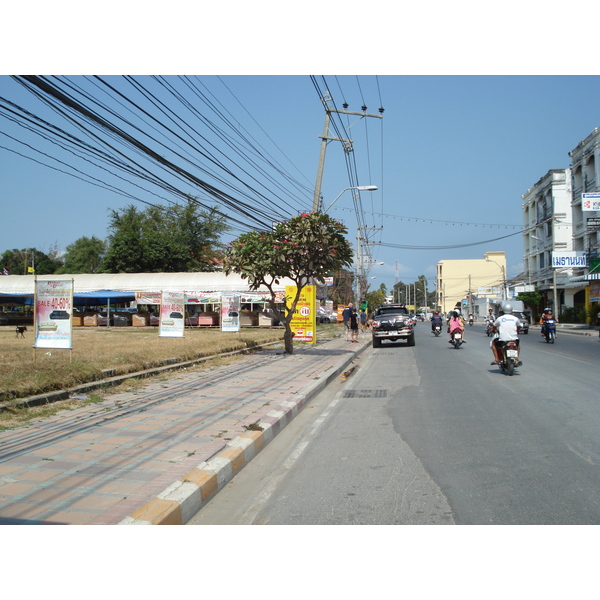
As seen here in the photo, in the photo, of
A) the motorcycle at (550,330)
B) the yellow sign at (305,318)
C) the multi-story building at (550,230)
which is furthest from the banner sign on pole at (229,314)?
the multi-story building at (550,230)

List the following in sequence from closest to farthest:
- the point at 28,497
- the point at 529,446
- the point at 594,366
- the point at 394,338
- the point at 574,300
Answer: the point at 28,497 < the point at 529,446 < the point at 594,366 < the point at 394,338 < the point at 574,300

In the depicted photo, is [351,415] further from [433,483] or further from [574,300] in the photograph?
[574,300]

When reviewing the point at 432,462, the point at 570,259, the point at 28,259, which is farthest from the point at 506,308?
the point at 28,259

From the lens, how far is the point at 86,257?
6856 cm

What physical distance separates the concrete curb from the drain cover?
9.28ft

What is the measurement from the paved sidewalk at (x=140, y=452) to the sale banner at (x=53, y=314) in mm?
2208

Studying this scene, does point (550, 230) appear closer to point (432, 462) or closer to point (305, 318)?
point (305, 318)

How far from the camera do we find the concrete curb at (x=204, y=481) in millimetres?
4004

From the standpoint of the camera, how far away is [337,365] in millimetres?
15078

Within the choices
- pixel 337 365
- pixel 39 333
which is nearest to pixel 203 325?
pixel 337 365

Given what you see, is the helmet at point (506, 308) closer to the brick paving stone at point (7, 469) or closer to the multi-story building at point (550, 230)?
the brick paving stone at point (7, 469)

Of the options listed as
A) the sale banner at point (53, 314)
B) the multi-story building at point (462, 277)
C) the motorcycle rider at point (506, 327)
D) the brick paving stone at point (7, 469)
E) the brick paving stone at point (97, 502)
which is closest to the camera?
the brick paving stone at point (97, 502)

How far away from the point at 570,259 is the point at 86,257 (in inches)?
2150

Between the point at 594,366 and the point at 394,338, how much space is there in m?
10.0
